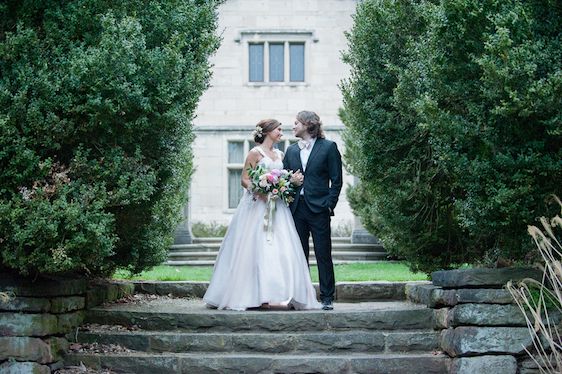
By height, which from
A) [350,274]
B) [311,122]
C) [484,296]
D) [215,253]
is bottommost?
[215,253]

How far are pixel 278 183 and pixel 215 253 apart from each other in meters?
12.2

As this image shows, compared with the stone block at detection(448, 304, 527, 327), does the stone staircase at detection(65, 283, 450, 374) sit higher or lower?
lower

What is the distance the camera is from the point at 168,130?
8961mm

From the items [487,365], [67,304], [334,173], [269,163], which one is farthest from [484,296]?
[67,304]

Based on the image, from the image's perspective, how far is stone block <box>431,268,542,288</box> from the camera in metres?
7.82

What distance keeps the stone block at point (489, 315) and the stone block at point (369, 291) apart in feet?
10.5

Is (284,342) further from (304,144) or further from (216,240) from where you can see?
(216,240)

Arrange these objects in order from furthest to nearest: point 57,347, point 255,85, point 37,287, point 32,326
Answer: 1. point 255,85
2. point 57,347
3. point 37,287
4. point 32,326

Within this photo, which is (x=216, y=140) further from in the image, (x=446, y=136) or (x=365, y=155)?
(x=446, y=136)

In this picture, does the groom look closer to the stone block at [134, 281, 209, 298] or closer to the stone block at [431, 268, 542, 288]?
the stone block at [431, 268, 542, 288]

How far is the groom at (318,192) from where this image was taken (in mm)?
9680

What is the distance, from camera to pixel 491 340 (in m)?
7.91

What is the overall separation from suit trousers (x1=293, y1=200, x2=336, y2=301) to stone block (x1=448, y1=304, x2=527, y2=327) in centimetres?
197

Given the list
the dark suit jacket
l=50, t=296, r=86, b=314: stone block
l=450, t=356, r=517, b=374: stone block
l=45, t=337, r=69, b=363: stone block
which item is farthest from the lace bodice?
l=450, t=356, r=517, b=374: stone block
